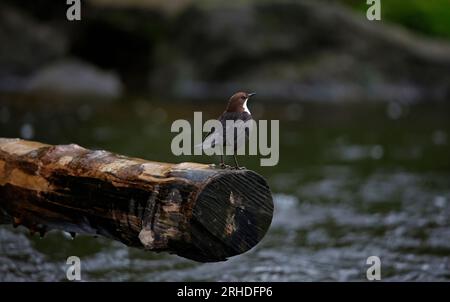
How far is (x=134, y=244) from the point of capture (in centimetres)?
320

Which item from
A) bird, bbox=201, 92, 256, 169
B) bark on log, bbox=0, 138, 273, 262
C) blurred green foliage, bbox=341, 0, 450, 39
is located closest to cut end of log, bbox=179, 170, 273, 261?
bark on log, bbox=0, 138, 273, 262

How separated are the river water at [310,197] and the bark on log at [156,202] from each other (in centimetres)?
147

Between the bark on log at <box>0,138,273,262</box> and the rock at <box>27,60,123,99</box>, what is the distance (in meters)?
12.3

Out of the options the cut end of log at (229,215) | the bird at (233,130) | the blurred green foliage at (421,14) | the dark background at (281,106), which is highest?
the blurred green foliage at (421,14)

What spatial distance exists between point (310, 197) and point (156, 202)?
4380 mm

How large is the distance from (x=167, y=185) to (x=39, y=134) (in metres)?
7.63

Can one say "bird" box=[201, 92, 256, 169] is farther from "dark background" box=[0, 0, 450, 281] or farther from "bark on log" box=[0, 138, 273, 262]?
"dark background" box=[0, 0, 450, 281]

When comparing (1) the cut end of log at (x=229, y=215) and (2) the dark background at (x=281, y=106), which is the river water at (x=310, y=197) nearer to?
(2) the dark background at (x=281, y=106)

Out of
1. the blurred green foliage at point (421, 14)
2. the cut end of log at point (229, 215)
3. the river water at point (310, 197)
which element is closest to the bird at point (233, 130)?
the cut end of log at point (229, 215)

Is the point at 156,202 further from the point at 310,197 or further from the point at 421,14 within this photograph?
the point at 421,14

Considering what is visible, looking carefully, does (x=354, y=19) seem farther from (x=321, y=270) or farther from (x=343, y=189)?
(x=321, y=270)

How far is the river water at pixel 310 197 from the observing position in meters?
5.05

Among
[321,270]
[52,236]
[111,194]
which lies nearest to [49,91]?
[52,236]

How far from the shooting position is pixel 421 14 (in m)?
19.0
